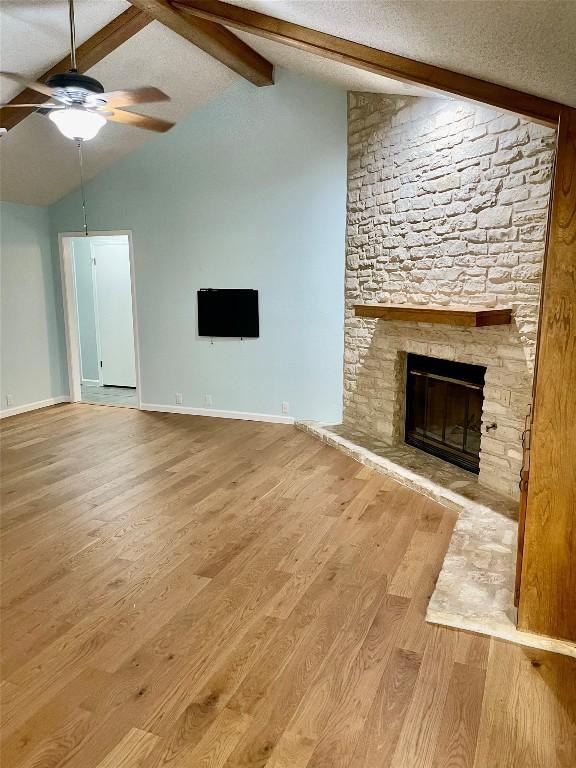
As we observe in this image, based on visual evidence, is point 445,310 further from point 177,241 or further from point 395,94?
point 177,241

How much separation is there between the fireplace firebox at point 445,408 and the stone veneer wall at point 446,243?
14 centimetres

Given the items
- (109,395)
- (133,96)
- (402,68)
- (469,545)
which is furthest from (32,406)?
(402,68)

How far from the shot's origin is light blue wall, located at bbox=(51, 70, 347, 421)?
5422 millimetres

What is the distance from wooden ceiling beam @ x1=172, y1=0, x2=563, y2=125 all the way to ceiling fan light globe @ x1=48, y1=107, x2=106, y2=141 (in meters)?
1.08

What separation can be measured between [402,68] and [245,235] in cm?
362

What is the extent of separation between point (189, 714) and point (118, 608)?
0.83m

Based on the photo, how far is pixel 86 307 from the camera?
26.9 feet

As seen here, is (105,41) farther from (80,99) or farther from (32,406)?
(32,406)

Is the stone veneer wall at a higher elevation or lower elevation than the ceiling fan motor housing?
lower

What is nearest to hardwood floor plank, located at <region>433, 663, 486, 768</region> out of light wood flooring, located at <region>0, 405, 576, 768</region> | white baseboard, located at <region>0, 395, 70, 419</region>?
light wood flooring, located at <region>0, 405, 576, 768</region>

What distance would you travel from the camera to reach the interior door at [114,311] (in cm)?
780

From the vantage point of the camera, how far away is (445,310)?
3.85 m

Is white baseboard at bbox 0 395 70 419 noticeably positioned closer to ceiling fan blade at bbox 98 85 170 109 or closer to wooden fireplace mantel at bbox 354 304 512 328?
wooden fireplace mantel at bbox 354 304 512 328

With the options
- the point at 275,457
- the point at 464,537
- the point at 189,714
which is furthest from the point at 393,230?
the point at 189,714
